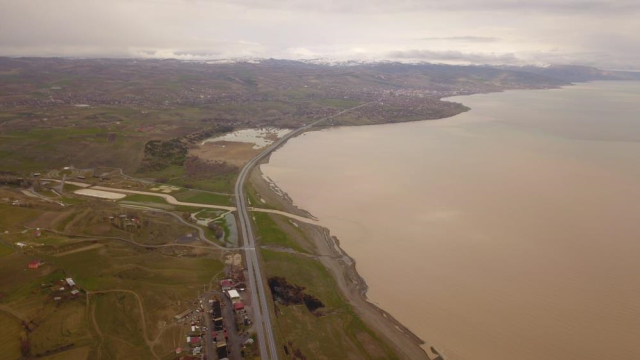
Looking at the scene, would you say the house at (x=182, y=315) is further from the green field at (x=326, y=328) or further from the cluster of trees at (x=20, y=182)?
the cluster of trees at (x=20, y=182)

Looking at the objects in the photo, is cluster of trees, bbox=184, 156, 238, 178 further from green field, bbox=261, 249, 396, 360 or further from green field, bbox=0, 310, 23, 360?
green field, bbox=0, 310, 23, 360

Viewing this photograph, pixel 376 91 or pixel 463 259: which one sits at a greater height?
pixel 376 91

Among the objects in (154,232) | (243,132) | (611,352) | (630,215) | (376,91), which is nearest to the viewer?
(611,352)

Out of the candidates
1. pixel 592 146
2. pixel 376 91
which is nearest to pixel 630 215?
pixel 592 146

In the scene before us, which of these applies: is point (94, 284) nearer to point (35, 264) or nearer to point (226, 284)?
point (35, 264)

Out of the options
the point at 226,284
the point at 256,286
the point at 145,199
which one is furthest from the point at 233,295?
the point at 145,199

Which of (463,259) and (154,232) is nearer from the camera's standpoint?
(463,259)

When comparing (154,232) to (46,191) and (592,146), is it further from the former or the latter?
(592,146)
